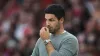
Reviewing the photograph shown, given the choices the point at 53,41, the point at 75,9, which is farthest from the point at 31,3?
the point at 53,41

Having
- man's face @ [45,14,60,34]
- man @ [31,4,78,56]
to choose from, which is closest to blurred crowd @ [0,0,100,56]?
man @ [31,4,78,56]

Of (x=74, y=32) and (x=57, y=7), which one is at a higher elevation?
(x=57, y=7)

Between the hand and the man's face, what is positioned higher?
the man's face

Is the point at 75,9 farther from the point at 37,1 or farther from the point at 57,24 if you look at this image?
the point at 57,24

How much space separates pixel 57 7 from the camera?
6703mm

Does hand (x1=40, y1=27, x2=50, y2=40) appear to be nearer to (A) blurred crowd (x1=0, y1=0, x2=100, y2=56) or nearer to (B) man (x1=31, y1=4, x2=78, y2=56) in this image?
(B) man (x1=31, y1=4, x2=78, y2=56)

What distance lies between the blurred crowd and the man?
485cm

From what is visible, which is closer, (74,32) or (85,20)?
(74,32)

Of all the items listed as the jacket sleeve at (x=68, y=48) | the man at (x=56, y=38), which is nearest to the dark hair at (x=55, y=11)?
the man at (x=56, y=38)

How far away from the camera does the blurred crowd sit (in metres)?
11.7

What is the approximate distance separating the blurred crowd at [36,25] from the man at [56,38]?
4854 mm

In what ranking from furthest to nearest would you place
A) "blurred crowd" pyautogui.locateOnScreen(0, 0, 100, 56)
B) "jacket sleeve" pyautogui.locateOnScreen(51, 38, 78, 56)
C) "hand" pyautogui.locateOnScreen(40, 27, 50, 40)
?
"blurred crowd" pyautogui.locateOnScreen(0, 0, 100, 56) < "hand" pyautogui.locateOnScreen(40, 27, 50, 40) < "jacket sleeve" pyautogui.locateOnScreen(51, 38, 78, 56)

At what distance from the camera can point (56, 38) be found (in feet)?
22.2

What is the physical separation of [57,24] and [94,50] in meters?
5.08
